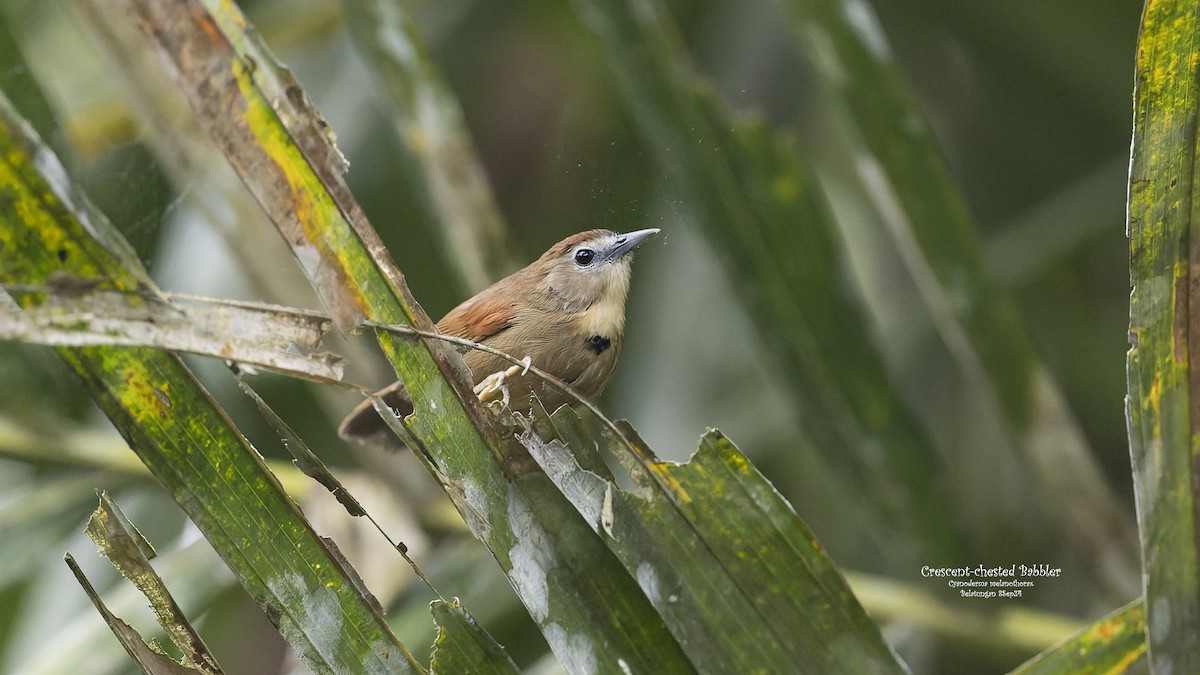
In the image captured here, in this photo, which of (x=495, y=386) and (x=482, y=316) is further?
(x=482, y=316)

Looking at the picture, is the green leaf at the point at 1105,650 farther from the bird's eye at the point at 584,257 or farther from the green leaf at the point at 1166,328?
the bird's eye at the point at 584,257

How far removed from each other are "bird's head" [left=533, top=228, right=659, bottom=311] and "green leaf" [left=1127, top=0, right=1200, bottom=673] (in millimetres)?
640

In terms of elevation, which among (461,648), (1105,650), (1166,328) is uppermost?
(461,648)

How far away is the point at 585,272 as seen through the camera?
167cm

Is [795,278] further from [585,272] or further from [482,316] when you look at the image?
[482,316]

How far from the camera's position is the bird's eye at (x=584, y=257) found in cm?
Result: 159

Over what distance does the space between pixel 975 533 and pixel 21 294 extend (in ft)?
8.10

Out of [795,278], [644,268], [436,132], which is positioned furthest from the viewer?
[644,268]

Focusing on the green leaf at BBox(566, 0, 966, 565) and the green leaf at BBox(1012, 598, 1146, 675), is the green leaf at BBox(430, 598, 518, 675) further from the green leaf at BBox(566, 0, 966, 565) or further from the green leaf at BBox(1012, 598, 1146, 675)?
the green leaf at BBox(566, 0, 966, 565)

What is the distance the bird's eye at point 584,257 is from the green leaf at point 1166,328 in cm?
70

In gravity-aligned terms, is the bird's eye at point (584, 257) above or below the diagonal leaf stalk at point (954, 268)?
above

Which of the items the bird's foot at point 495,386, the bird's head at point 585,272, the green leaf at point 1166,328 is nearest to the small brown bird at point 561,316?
the bird's head at point 585,272

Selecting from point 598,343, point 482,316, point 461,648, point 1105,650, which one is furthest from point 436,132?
point 1105,650

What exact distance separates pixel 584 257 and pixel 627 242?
0.58ft
